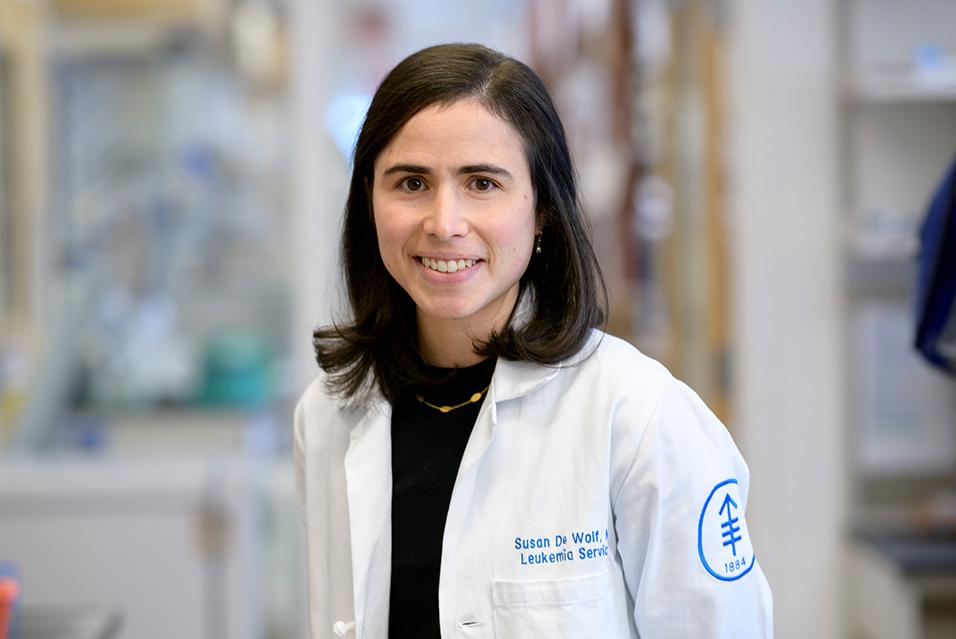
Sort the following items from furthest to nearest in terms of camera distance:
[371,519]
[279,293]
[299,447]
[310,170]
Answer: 1. [279,293]
2. [310,170]
3. [299,447]
4. [371,519]

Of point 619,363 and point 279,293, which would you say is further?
point 279,293

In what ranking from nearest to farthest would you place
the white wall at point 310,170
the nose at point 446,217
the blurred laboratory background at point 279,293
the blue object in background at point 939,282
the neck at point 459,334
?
the nose at point 446,217, the neck at point 459,334, the blue object in background at point 939,282, the blurred laboratory background at point 279,293, the white wall at point 310,170

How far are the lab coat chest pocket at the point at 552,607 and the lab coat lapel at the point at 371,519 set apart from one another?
0.14m

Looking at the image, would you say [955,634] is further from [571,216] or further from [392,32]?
[392,32]

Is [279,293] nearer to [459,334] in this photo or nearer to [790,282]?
[790,282]

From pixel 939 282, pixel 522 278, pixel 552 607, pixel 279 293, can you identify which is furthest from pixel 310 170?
pixel 552 607

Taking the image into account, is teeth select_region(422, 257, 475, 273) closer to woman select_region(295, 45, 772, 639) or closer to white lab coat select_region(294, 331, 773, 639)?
woman select_region(295, 45, 772, 639)

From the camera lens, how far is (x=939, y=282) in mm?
1992

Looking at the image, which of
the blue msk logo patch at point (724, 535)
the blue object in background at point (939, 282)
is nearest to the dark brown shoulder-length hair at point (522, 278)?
the blue msk logo patch at point (724, 535)

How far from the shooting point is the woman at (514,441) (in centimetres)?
126

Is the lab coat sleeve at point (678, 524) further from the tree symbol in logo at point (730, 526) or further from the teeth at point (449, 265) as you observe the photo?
the teeth at point (449, 265)

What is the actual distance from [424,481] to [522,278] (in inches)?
10.2

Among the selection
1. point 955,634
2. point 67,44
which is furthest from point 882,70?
point 67,44

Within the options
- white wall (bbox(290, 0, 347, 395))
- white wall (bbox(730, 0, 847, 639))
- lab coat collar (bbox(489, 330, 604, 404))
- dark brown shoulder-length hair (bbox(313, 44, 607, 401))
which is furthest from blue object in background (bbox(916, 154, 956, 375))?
white wall (bbox(290, 0, 347, 395))
